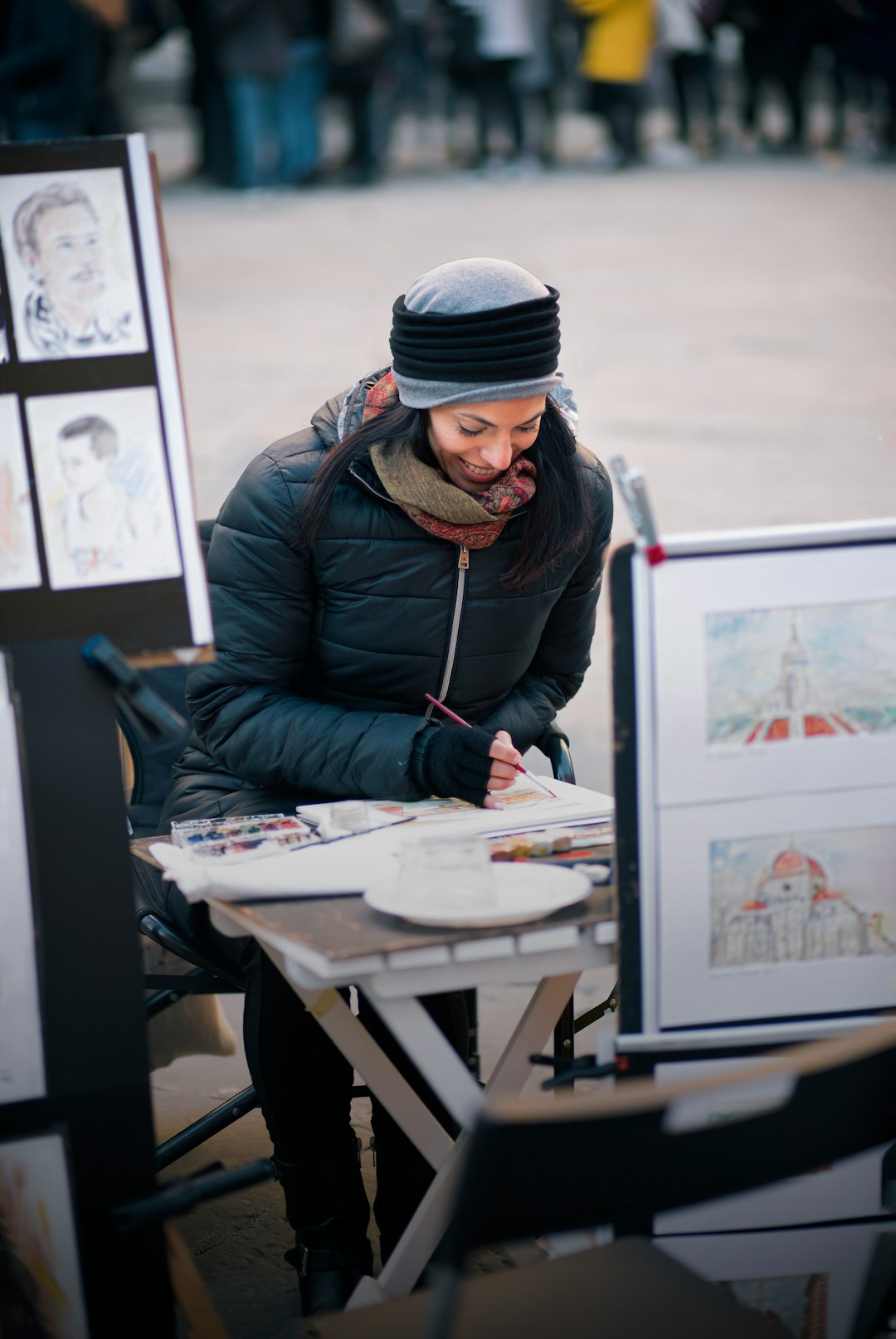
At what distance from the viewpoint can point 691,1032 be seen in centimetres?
171

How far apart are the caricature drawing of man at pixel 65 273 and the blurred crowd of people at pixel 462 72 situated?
811 centimetres

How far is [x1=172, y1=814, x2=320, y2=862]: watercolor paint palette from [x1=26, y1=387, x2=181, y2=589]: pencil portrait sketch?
420mm

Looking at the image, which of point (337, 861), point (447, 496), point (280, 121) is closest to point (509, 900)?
point (337, 861)

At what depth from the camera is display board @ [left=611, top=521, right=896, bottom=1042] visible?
A: 1651 mm

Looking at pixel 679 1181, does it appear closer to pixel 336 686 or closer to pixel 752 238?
pixel 336 686

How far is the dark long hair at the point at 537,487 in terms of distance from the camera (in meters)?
2.25

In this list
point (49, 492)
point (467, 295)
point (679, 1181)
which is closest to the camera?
point (679, 1181)

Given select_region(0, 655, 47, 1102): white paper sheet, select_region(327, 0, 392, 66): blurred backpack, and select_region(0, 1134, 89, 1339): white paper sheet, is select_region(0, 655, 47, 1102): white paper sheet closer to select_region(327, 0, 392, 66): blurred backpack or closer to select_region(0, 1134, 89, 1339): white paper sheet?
select_region(0, 1134, 89, 1339): white paper sheet

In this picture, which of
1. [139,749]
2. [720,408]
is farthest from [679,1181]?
[720,408]

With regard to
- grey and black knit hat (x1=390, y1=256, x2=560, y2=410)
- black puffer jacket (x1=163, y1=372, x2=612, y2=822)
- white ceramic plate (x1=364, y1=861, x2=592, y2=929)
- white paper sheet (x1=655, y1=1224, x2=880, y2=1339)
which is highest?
grey and black knit hat (x1=390, y1=256, x2=560, y2=410)

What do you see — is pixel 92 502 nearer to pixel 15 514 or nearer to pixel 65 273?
pixel 15 514

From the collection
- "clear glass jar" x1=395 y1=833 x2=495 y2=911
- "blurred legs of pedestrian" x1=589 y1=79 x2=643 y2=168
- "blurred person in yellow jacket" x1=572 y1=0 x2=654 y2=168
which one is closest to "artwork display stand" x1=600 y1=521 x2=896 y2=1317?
"clear glass jar" x1=395 y1=833 x2=495 y2=911

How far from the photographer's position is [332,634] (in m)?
2.35

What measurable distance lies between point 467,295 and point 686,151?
1123cm
